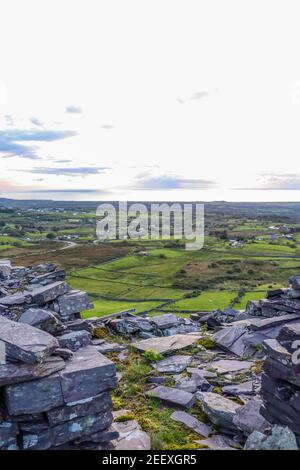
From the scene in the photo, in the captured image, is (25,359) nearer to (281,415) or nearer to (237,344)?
(281,415)

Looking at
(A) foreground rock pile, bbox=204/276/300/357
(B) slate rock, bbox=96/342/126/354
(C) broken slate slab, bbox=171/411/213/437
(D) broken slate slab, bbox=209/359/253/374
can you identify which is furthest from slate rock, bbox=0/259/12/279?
(C) broken slate slab, bbox=171/411/213/437

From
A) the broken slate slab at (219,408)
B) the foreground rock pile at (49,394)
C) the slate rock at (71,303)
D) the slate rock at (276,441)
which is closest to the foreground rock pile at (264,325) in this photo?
the broken slate slab at (219,408)

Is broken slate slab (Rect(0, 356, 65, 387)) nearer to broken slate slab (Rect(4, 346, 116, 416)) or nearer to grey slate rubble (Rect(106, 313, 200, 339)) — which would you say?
broken slate slab (Rect(4, 346, 116, 416))

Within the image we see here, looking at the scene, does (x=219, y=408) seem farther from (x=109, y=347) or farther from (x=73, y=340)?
(x=109, y=347)

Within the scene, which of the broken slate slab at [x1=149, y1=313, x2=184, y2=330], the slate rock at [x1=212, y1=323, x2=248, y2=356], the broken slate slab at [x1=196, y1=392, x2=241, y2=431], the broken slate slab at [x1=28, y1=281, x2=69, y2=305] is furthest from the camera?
the broken slate slab at [x1=149, y1=313, x2=184, y2=330]

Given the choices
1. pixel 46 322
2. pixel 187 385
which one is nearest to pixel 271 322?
pixel 187 385

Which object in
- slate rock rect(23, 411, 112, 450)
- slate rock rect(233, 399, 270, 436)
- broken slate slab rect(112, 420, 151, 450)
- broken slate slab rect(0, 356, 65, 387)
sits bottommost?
broken slate slab rect(112, 420, 151, 450)

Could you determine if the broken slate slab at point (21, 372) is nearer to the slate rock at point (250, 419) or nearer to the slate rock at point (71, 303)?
the slate rock at point (250, 419)
